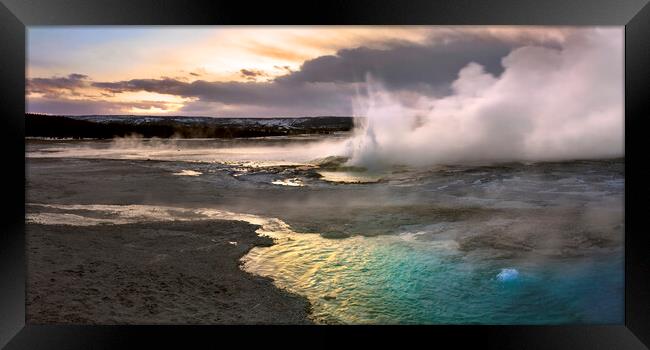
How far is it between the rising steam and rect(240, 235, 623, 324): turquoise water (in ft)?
3.94

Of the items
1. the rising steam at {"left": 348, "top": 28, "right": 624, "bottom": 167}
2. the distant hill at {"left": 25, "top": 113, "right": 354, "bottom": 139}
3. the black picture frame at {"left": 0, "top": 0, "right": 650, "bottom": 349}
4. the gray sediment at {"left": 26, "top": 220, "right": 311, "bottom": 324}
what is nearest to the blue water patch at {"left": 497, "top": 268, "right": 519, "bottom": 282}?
the black picture frame at {"left": 0, "top": 0, "right": 650, "bottom": 349}

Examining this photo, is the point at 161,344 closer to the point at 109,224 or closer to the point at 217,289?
the point at 217,289

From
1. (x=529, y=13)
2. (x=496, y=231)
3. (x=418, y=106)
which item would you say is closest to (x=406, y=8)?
(x=529, y=13)

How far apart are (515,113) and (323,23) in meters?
2.58

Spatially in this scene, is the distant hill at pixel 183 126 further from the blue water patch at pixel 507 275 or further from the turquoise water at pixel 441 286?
the blue water patch at pixel 507 275

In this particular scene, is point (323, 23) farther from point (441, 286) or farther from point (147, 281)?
point (147, 281)

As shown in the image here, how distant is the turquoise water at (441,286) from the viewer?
343 centimetres

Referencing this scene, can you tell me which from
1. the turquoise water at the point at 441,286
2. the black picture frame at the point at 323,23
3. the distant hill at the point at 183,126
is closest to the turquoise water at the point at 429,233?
the turquoise water at the point at 441,286

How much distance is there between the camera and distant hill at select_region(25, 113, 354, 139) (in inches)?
186

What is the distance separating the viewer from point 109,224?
13.8ft

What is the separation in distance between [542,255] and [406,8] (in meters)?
2.53

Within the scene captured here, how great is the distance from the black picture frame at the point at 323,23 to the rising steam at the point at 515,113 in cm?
124

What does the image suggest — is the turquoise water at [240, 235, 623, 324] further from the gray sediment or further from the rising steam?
the rising steam

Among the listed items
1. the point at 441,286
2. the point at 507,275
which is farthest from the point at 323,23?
the point at 507,275
